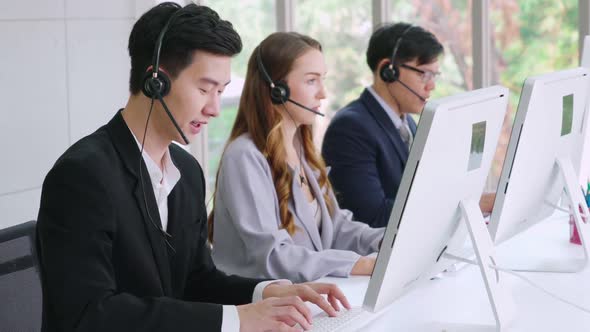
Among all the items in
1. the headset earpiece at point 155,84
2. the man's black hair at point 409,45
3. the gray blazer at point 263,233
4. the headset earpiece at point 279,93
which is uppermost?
the headset earpiece at point 155,84

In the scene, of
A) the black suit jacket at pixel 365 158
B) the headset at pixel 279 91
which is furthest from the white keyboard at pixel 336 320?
the black suit jacket at pixel 365 158

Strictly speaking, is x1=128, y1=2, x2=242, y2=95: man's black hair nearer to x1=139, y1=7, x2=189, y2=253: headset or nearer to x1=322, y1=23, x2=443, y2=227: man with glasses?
x1=139, y1=7, x2=189, y2=253: headset

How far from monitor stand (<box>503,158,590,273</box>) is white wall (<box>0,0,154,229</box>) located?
180cm

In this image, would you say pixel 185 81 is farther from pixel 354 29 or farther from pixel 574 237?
pixel 354 29

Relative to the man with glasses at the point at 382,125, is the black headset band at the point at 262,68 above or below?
above

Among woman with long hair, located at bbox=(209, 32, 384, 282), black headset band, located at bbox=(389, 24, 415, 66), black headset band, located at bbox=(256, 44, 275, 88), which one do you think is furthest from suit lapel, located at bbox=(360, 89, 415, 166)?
black headset band, located at bbox=(256, 44, 275, 88)

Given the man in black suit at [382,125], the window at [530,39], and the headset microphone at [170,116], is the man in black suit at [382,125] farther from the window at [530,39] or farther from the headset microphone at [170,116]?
the headset microphone at [170,116]

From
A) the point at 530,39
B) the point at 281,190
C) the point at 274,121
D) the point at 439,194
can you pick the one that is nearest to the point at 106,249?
the point at 439,194

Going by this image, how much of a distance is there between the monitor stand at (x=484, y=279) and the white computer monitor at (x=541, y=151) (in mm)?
201

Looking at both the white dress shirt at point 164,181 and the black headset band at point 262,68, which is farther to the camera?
the black headset band at point 262,68

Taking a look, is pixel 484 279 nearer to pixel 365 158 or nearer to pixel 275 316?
pixel 275 316

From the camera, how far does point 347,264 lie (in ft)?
7.31

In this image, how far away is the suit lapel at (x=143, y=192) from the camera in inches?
69.2

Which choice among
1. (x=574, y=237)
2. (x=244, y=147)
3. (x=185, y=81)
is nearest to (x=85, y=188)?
(x=185, y=81)
